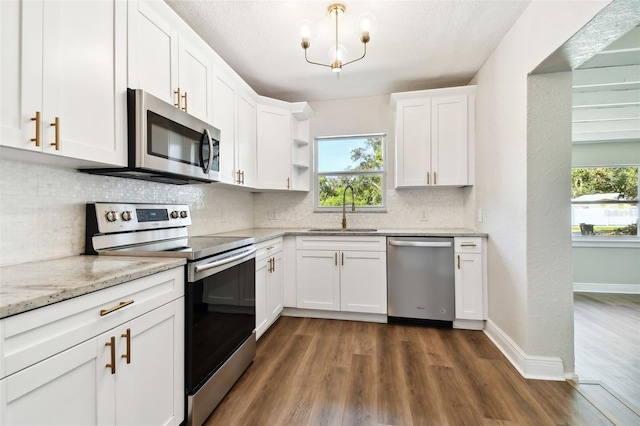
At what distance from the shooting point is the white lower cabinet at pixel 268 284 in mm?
2445

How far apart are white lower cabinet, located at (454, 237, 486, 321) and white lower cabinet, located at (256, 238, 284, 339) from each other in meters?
1.75

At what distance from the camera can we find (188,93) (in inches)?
77.0

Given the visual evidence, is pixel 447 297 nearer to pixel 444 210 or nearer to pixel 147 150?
pixel 444 210

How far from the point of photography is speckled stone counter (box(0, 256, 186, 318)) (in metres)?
0.80

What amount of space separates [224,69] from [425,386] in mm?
2833

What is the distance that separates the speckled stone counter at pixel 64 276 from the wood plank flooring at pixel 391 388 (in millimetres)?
978

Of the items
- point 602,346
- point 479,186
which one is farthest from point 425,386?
point 479,186

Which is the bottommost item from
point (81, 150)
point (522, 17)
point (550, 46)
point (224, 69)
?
point (81, 150)

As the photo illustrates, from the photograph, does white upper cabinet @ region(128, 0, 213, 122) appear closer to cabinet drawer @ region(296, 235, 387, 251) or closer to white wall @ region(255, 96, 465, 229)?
cabinet drawer @ region(296, 235, 387, 251)

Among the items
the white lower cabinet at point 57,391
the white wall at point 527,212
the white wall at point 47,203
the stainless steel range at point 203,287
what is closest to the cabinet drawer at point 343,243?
the stainless steel range at point 203,287

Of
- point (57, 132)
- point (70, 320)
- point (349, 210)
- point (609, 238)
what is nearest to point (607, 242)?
point (609, 238)

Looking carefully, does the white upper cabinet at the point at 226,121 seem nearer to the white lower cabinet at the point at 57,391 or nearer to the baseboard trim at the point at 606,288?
the white lower cabinet at the point at 57,391

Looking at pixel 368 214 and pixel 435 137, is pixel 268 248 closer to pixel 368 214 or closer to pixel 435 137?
pixel 368 214

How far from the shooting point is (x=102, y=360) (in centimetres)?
101
